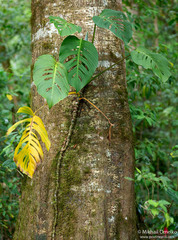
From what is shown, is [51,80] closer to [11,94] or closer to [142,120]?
[11,94]

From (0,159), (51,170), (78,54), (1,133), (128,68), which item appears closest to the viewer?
(78,54)

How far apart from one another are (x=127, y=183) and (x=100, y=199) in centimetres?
23

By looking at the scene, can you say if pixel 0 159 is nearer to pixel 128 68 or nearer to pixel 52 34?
pixel 52 34

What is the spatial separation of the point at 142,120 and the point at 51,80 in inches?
94.9

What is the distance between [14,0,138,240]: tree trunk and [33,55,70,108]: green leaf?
0.28m

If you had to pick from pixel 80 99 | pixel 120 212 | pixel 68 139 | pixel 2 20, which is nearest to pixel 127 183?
pixel 120 212

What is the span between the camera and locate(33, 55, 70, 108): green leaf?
122 cm

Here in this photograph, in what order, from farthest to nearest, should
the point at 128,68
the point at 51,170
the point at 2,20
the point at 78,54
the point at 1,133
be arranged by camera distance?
the point at 2,20, the point at 128,68, the point at 1,133, the point at 51,170, the point at 78,54

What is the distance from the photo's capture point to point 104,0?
175 cm

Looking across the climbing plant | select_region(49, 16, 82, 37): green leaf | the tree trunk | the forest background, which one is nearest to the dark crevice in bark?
the tree trunk

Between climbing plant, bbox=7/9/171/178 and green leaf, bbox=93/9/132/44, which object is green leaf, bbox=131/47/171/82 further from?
green leaf, bbox=93/9/132/44

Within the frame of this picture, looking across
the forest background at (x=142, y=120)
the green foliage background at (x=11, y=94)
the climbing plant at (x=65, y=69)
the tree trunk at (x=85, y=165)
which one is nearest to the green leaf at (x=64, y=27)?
the climbing plant at (x=65, y=69)

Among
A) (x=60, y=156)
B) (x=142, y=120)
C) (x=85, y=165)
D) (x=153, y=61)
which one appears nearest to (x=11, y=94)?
(x=60, y=156)

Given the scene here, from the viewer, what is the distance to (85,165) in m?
1.49
